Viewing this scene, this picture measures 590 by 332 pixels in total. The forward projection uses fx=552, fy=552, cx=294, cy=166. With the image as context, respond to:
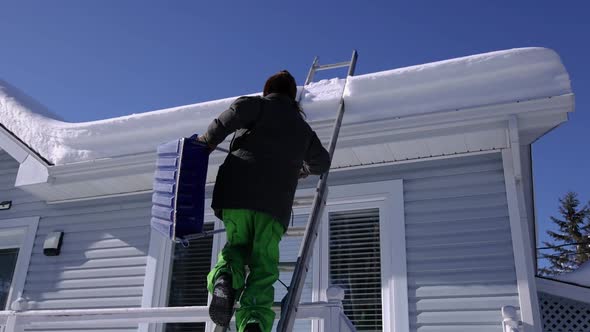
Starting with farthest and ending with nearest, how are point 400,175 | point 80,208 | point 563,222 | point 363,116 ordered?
point 563,222
point 80,208
point 400,175
point 363,116

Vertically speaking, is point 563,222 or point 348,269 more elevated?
point 563,222

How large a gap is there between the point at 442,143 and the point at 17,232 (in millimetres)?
5119

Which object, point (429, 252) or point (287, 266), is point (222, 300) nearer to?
point (287, 266)

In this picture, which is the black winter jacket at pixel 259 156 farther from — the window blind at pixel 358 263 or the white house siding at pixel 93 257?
the white house siding at pixel 93 257

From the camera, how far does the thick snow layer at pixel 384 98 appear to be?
4270mm

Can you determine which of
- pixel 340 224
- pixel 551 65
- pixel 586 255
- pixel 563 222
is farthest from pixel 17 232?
pixel 563 222

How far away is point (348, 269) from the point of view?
4918mm

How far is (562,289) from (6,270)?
611 cm

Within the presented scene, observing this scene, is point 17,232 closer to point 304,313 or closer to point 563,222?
point 304,313

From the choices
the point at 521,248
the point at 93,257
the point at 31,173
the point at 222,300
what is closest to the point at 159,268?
the point at 93,257

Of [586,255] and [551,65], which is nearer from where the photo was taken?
[551,65]

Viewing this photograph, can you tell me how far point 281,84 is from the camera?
268 centimetres

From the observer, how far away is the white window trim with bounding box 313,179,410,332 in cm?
455

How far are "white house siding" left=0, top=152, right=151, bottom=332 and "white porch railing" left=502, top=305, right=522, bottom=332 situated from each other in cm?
347
